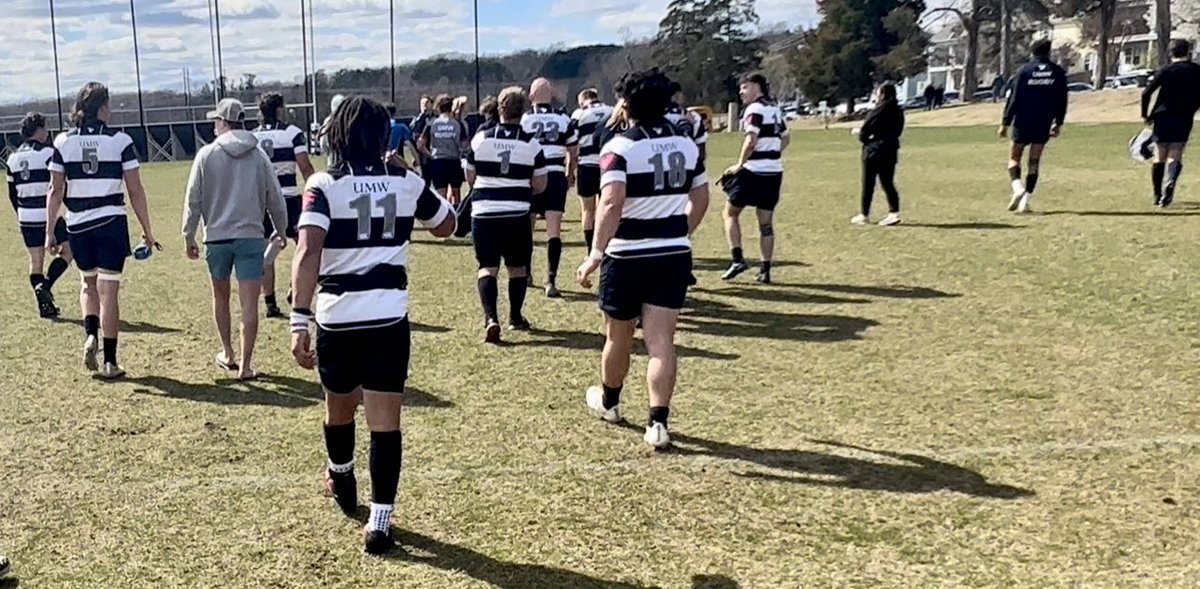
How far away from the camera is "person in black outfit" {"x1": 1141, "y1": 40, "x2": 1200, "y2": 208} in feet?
41.3

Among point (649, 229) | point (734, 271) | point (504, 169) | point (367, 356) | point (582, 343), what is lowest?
point (582, 343)

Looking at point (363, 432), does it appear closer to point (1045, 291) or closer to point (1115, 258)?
point (1045, 291)

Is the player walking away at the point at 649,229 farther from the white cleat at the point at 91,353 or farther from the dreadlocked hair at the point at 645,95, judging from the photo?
the white cleat at the point at 91,353

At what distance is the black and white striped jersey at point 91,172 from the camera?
7117 millimetres

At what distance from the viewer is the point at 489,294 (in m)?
7.99

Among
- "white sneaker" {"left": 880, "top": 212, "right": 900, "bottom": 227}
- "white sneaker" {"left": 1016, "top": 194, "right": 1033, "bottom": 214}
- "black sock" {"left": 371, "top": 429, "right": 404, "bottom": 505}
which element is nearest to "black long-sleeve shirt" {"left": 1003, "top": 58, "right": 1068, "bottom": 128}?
"white sneaker" {"left": 1016, "top": 194, "right": 1033, "bottom": 214}

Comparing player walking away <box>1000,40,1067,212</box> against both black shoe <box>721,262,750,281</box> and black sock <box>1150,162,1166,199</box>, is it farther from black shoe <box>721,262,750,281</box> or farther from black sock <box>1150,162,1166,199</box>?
black shoe <box>721,262,750,281</box>

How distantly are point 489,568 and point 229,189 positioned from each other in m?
3.54

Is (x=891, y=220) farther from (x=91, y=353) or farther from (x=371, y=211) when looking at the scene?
(x=371, y=211)

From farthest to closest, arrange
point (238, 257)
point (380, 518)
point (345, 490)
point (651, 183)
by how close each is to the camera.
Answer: point (238, 257)
point (651, 183)
point (345, 490)
point (380, 518)

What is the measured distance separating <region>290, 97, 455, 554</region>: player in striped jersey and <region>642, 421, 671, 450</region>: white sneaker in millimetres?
1607

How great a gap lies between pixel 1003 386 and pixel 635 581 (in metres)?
3.33

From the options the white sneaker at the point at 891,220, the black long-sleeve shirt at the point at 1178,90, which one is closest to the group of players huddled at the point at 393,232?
the white sneaker at the point at 891,220

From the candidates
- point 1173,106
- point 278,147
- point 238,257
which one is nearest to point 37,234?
point 278,147
